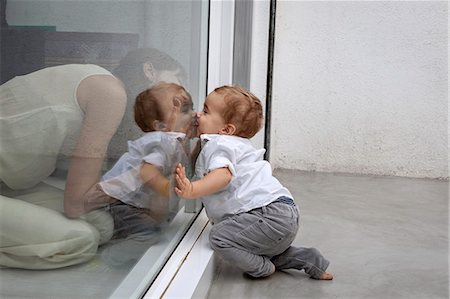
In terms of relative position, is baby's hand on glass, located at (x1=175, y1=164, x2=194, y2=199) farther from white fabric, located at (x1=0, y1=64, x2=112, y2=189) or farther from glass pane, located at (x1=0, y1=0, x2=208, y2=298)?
white fabric, located at (x1=0, y1=64, x2=112, y2=189)

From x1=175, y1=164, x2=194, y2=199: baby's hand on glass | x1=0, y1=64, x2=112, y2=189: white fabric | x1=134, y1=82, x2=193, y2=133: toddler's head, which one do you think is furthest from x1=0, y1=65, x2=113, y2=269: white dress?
x1=175, y1=164, x2=194, y2=199: baby's hand on glass

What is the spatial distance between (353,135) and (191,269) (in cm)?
323

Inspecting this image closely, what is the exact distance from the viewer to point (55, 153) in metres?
1.15

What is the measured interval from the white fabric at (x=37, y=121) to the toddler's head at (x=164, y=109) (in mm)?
385

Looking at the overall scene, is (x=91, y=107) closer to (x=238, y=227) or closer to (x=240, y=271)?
(x=238, y=227)

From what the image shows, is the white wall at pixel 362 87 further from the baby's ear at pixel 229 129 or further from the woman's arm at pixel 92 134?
the woman's arm at pixel 92 134

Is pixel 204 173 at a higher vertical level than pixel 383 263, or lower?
higher

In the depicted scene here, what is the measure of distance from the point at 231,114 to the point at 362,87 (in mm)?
2854

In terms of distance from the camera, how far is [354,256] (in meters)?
2.67

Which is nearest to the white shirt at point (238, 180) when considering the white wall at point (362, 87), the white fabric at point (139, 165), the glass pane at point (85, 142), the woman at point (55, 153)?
the white fabric at point (139, 165)

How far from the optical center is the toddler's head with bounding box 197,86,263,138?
94.0 inches

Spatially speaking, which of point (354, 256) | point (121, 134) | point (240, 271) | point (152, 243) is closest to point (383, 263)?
point (354, 256)

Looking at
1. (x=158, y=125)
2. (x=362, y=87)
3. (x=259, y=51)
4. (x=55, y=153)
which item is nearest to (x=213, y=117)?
(x=158, y=125)

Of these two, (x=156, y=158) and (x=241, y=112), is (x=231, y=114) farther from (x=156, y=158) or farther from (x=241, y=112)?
(x=156, y=158)
